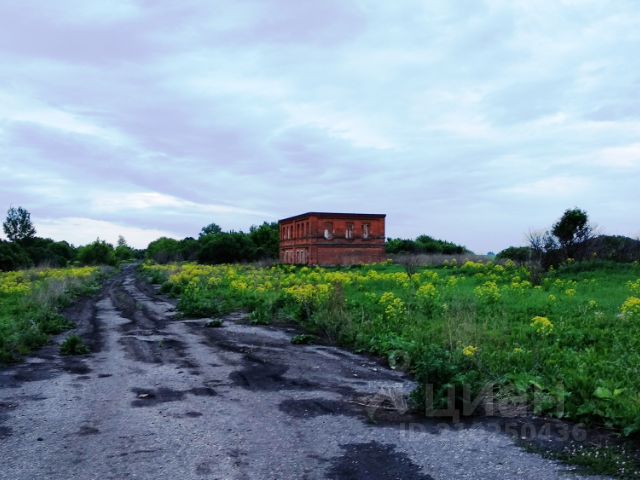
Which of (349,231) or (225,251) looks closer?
(349,231)

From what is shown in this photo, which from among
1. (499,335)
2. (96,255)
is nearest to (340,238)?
(96,255)

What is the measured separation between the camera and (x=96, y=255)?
61875 mm

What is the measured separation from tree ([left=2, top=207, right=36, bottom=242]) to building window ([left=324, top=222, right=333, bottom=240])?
189ft

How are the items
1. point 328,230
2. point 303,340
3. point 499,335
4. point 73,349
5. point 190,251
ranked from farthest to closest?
point 190,251, point 328,230, point 303,340, point 73,349, point 499,335

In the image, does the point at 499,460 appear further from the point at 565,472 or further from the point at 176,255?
the point at 176,255

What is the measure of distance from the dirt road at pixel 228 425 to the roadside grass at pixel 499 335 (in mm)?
689

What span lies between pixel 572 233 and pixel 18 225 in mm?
82437

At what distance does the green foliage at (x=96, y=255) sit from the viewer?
201 feet

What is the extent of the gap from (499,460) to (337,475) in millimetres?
1448

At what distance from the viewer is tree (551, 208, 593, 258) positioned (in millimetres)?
24781

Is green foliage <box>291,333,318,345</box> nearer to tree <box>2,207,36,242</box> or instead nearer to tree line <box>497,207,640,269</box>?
tree line <box>497,207,640,269</box>

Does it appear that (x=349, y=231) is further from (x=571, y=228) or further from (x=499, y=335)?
(x=499, y=335)

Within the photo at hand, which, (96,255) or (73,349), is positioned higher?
(96,255)

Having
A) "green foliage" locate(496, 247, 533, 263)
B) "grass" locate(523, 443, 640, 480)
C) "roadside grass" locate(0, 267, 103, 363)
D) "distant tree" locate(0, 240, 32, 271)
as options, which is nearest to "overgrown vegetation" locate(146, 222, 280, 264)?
"distant tree" locate(0, 240, 32, 271)
